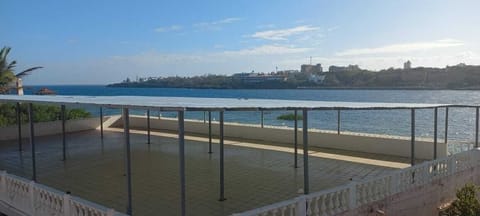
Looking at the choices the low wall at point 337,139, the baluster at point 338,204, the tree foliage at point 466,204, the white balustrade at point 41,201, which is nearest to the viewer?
the white balustrade at point 41,201

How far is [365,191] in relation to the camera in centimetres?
691

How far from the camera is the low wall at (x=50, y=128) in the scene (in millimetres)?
15241

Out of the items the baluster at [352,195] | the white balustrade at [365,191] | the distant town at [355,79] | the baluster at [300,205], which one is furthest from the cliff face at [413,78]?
the baluster at [300,205]

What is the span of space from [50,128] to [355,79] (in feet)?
286

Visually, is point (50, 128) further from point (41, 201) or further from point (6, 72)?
point (41, 201)

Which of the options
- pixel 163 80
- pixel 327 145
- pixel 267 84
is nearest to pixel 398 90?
pixel 267 84

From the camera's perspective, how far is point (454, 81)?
75.4m

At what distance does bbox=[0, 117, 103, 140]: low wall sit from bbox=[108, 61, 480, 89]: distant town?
7062 centimetres

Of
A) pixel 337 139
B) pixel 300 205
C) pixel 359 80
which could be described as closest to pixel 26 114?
pixel 337 139

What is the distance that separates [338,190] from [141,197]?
143 inches

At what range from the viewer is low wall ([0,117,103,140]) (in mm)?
15241

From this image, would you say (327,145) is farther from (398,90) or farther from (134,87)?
(134,87)

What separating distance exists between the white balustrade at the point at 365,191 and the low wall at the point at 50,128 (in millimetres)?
13075

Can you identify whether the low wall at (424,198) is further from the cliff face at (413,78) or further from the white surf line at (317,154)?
the cliff face at (413,78)
